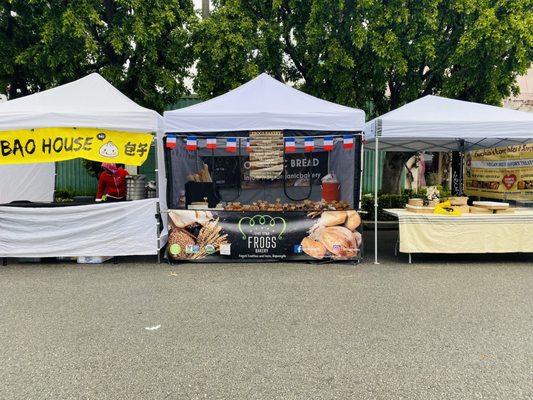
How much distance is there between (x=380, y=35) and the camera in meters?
9.00

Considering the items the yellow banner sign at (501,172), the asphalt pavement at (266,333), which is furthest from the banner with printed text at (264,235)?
the yellow banner sign at (501,172)

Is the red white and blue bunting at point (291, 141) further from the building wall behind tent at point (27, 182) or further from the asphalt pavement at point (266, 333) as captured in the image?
the building wall behind tent at point (27, 182)

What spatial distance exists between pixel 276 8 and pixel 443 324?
7.94 meters

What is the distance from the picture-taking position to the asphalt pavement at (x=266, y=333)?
299 cm

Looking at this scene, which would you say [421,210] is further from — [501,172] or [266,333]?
[266,333]

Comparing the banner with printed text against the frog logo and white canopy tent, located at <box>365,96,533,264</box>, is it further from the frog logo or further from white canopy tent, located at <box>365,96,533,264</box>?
white canopy tent, located at <box>365,96,533,264</box>

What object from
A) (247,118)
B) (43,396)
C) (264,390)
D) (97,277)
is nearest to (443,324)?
(264,390)

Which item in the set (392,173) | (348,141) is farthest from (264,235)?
(392,173)

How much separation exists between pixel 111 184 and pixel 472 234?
6.23 metres

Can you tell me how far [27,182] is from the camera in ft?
30.6

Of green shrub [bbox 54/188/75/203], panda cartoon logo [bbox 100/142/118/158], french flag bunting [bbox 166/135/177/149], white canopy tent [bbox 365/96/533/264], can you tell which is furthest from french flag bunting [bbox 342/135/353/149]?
green shrub [bbox 54/188/75/203]

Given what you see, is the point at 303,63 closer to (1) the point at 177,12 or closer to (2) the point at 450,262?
(1) the point at 177,12

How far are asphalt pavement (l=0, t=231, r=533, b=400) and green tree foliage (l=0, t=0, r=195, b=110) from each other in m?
5.57

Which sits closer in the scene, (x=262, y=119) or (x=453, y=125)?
(x=262, y=119)
